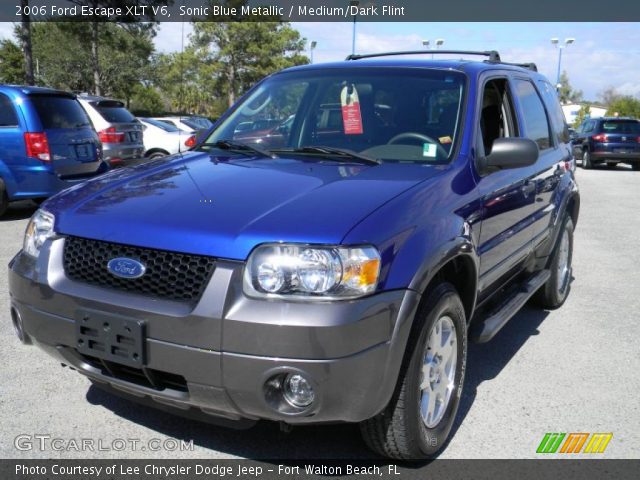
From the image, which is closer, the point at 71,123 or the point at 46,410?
the point at 46,410

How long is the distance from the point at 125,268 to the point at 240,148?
1.36 metres

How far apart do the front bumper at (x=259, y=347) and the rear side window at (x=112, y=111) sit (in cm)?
948

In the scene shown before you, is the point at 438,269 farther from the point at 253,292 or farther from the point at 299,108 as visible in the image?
the point at 299,108

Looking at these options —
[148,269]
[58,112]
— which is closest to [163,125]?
[58,112]

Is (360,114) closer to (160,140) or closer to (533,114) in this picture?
(533,114)

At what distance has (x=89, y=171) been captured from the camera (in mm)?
8805

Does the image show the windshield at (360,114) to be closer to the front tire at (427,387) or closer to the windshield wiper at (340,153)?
the windshield wiper at (340,153)

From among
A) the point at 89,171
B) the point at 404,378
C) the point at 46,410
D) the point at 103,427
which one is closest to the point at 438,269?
the point at 404,378

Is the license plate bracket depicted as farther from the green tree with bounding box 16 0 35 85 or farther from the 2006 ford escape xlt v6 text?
the green tree with bounding box 16 0 35 85

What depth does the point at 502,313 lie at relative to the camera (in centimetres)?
383

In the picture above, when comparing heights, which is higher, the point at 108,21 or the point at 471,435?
the point at 108,21

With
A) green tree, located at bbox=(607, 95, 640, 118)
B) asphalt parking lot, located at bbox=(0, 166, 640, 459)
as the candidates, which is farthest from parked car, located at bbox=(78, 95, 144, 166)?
green tree, located at bbox=(607, 95, 640, 118)

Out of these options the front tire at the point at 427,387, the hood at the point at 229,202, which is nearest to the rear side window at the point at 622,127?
the hood at the point at 229,202

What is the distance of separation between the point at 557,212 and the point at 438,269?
2.75 m
